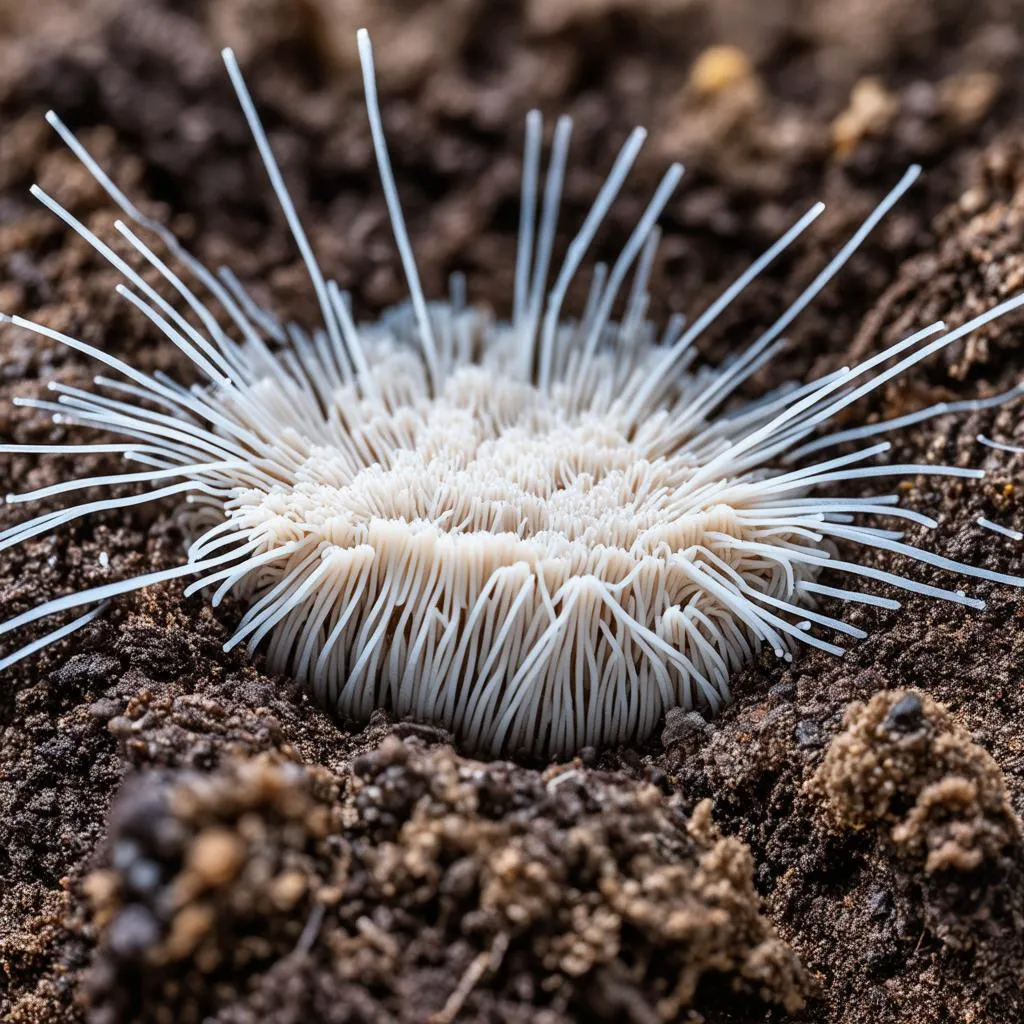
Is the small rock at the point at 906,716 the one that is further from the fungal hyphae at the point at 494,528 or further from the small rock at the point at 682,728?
the small rock at the point at 682,728

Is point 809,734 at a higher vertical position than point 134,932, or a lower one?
higher

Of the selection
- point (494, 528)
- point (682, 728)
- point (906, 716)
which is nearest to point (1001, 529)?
point (906, 716)

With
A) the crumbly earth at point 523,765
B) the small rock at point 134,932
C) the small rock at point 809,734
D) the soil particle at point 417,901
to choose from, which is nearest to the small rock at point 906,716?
the crumbly earth at point 523,765

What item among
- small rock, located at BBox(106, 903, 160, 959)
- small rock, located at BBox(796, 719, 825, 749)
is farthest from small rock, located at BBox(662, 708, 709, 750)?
small rock, located at BBox(106, 903, 160, 959)

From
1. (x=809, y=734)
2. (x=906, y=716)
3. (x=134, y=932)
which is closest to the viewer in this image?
(x=134, y=932)

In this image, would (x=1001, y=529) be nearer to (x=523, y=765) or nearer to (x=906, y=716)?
(x=906, y=716)

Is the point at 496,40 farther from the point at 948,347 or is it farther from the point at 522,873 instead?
the point at 522,873
